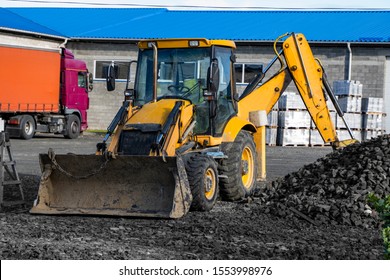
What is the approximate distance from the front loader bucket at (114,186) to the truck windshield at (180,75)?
1.88 m

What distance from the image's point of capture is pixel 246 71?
3722 centimetres

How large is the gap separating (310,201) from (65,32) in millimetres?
29032

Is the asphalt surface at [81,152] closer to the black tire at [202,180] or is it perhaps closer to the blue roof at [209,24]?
the black tire at [202,180]

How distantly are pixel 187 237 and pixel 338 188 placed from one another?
3661mm

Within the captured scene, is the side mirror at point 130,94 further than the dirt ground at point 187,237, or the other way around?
the side mirror at point 130,94

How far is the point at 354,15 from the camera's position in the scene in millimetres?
40406

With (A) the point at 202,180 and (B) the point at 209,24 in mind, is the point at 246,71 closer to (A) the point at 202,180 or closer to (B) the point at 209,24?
(B) the point at 209,24

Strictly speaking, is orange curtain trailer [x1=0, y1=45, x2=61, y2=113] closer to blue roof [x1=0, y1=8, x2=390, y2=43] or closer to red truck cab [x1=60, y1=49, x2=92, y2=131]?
red truck cab [x1=60, y1=49, x2=92, y2=131]

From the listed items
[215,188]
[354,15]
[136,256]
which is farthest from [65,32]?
[136,256]

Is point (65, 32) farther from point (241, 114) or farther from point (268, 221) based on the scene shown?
point (268, 221)

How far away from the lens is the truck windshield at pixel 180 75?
46.1ft

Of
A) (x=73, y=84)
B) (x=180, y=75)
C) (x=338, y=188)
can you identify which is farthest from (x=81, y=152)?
(x=338, y=188)

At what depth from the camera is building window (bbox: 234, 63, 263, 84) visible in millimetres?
37094

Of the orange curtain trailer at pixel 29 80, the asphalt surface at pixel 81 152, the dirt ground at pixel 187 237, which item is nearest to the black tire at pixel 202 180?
the dirt ground at pixel 187 237
